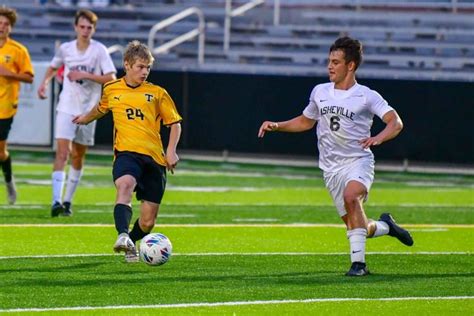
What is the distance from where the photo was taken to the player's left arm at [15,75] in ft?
49.9

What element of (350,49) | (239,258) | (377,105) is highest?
(350,49)

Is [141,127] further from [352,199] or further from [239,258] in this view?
[352,199]

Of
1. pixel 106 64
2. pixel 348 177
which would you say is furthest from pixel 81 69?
pixel 348 177

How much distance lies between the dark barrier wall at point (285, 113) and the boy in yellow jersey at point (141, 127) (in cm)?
1302

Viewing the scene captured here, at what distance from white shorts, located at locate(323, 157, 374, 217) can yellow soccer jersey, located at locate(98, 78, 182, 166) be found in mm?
1302

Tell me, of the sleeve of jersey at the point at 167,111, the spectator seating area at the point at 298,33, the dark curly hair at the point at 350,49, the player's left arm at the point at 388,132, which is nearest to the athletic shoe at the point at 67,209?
the sleeve of jersey at the point at 167,111

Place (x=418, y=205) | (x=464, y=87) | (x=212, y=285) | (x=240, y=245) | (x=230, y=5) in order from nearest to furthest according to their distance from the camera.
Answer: (x=212, y=285)
(x=240, y=245)
(x=418, y=205)
(x=464, y=87)
(x=230, y=5)

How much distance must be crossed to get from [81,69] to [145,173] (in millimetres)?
4178

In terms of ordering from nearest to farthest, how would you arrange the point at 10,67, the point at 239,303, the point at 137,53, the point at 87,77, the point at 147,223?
the point at 239,303, the point at 137,53, the point at 147,223, the point at 87,77, the point at 10,67

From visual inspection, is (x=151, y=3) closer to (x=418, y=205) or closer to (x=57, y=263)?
(x=418, y=205)

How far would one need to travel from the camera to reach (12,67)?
15492 mm

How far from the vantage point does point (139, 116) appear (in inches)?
433

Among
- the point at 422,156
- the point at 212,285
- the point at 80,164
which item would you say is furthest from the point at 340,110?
the point at 422,156

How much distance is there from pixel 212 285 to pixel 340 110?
1.86 meters
